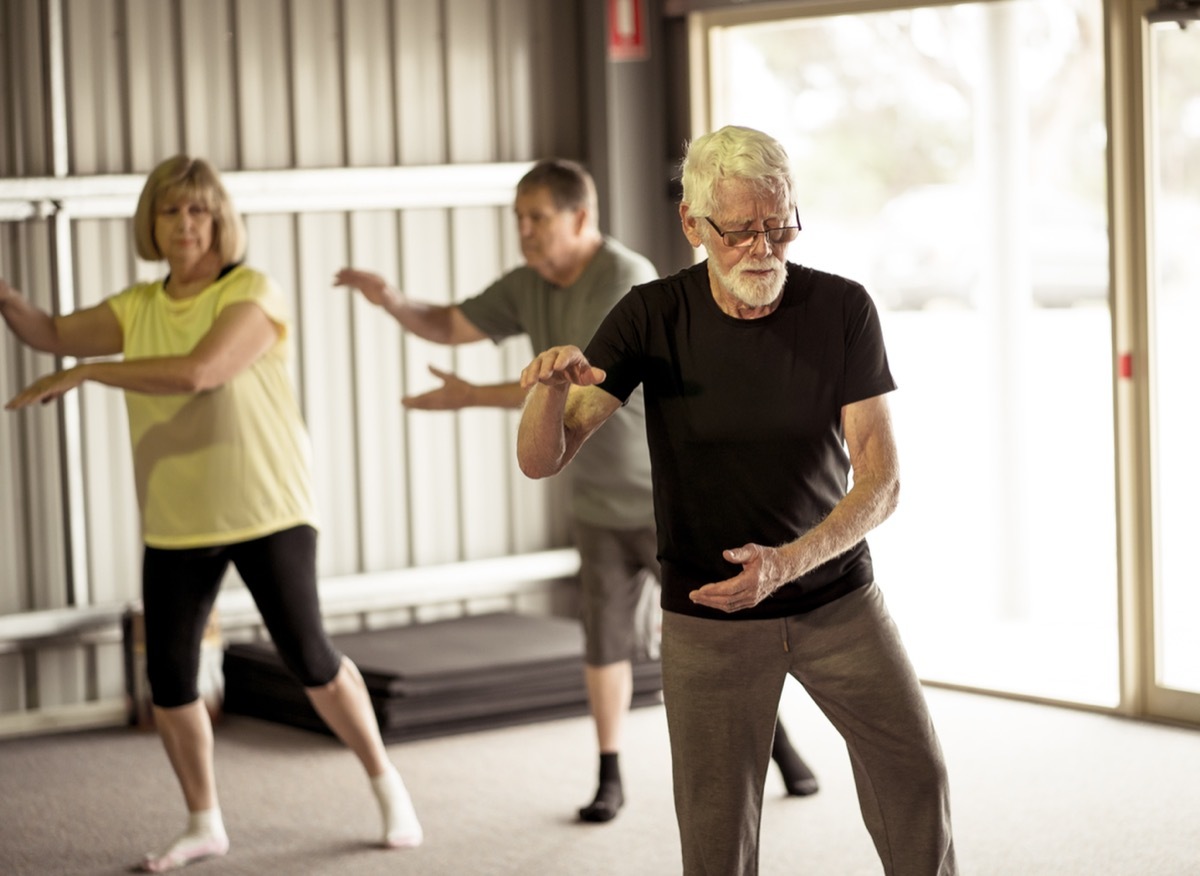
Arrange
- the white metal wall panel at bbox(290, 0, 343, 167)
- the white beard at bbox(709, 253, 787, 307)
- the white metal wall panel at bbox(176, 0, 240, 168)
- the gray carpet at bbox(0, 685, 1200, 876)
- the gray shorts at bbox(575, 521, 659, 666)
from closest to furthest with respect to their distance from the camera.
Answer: the white beard at bbox(709, 253, 787, 307)
the gray carpet at bbox(0, 685, 1200, 876)
the gray shorts at bbox(575, 521, 659, 666)
the white metal wall panel at bbox(176, 0, 240, 168)
the white metal wall panel at bbox(290, 0, 343, 167)

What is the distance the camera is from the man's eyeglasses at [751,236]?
8.56 ft

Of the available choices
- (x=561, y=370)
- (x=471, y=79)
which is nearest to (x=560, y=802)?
(x=561, y=370)

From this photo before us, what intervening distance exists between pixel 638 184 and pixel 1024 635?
7.57 ft

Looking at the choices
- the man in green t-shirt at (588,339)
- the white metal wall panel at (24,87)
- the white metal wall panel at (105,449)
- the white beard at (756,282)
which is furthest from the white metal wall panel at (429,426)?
the white beard at (756,282)

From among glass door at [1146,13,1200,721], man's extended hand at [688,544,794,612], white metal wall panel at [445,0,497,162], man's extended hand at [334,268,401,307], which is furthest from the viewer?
white metal wall panel at [445,0,497,162]

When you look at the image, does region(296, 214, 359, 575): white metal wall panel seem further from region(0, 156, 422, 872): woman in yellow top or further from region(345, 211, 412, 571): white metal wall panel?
region(0, 156, 422, 872): woman in yellow top

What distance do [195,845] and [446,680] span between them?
4.41 feet

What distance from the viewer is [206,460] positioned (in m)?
3.97

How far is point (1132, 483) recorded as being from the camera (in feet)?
17.1

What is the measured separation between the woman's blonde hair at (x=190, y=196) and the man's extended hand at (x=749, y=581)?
6.20 feet

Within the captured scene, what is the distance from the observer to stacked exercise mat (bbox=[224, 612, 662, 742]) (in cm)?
530

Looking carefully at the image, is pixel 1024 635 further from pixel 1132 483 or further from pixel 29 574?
pixel 29 574

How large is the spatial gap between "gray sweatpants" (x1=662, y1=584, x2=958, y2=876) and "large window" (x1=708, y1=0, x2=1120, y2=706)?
278 centimetres

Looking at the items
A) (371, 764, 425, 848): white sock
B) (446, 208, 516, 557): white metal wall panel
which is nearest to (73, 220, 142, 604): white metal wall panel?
(446, 208, 516, 557): white metal wall panel
